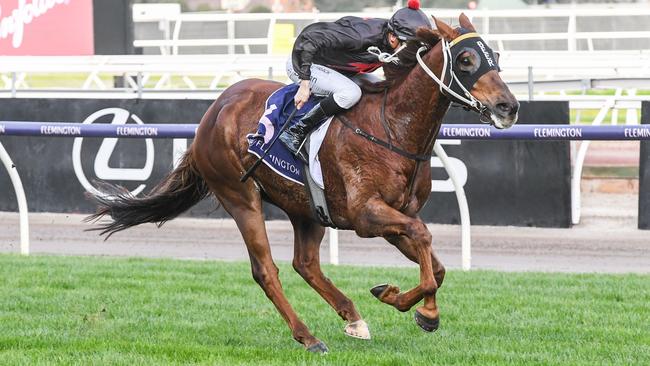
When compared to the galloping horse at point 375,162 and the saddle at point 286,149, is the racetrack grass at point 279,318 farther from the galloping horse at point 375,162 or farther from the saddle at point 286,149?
the saddle at point 286,149

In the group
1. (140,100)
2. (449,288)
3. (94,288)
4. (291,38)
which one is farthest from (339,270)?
(291,38)

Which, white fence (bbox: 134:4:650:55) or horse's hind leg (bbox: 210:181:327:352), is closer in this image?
horse's hind leg (bbox: 210:181:327:352)

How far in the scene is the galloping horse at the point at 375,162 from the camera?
5812 millimetres

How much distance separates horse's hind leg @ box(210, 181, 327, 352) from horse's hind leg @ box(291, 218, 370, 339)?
21 centimetres

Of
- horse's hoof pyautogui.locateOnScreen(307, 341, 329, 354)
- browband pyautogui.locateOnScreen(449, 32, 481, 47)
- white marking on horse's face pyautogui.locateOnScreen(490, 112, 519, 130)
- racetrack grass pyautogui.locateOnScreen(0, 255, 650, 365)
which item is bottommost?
racetrack grass pyautogui.locateOnScreen(0, 255, 650, 365)

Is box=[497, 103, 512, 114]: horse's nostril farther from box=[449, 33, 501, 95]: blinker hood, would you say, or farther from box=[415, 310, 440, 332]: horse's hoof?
box=[415, 310, 440, 332]: horse's hoof

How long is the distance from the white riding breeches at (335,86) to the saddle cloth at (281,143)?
87mm

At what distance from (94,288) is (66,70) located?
6111 millimetres

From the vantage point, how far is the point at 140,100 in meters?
12.1

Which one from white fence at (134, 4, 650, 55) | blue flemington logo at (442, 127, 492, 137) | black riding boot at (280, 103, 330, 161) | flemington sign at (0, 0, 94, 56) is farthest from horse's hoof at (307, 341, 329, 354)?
flemington sign at (0, 0, 94, 56)

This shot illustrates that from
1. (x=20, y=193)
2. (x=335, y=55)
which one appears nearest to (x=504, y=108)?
(x=335, y=55)

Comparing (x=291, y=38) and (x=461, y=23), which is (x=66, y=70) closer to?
(x=291, y=38)

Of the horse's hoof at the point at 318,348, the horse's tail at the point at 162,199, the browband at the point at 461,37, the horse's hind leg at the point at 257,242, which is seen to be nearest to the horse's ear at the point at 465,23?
the browband at the point at 461,37

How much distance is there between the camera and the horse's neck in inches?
Result: 239
